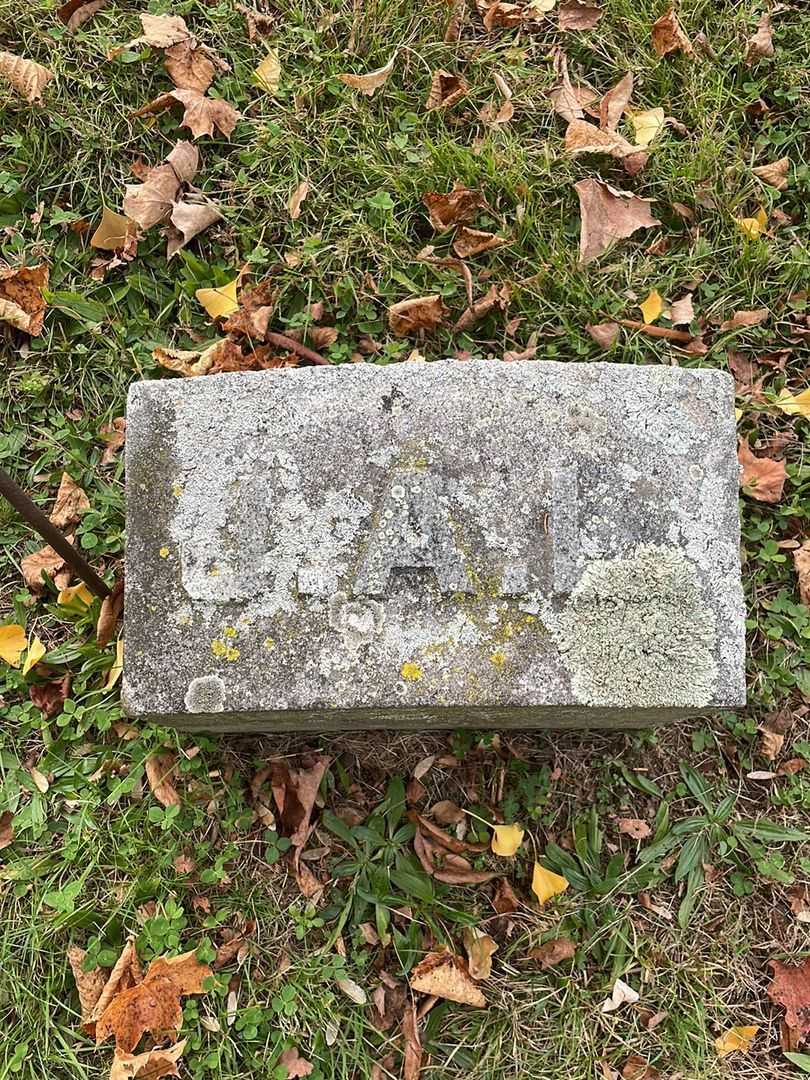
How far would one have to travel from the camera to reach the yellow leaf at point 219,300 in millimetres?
2643

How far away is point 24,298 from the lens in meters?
2.68

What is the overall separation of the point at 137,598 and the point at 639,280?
1812 mm

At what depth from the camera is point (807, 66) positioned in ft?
9.27

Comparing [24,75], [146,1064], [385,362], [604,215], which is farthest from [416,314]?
[146,1064]

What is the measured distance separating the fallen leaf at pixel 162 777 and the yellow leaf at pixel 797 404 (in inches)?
82.2

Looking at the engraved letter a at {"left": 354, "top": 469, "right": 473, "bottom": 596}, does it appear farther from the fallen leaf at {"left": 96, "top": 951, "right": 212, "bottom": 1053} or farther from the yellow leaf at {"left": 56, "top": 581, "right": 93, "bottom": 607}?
the fallen leaf at {"left": 96, "top": 951, "right": 212, "bottom": 1053}

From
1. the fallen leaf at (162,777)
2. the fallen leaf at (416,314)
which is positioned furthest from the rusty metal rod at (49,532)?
the fallen leaf at (416,314)

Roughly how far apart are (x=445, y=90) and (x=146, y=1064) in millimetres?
2918

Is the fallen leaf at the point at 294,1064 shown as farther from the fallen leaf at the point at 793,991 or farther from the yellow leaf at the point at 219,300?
the yellow leaf at the point at 219,300

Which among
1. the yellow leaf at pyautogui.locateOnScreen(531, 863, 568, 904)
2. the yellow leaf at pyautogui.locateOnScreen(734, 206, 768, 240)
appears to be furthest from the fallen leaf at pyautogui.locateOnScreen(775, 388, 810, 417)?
the yellow leaf at pyautogui.locateOnScreen(531, 863, 568, 904)

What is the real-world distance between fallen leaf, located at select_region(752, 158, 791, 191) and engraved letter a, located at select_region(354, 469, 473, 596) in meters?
1.80

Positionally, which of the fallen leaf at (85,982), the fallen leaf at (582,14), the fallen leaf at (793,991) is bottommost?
the fallen leaf at (793,991)

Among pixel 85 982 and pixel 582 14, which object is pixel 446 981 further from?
pixel 582 14

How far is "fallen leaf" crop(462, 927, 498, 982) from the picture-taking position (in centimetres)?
230
